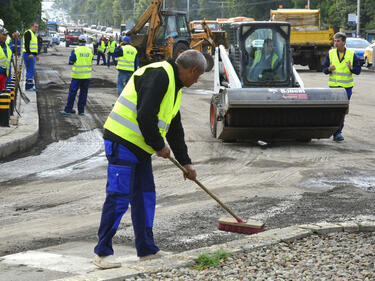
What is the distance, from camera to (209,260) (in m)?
5.62

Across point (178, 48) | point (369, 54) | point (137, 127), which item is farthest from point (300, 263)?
point (369, 54)

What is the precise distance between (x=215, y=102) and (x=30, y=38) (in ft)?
26.3

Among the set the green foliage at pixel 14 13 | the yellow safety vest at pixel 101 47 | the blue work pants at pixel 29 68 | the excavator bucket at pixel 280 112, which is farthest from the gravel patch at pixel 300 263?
the yellow safety vest at pixel 101 47

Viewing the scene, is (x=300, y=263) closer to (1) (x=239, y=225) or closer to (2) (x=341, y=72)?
(1) (x=239, y=225)

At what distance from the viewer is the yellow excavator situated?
96.8 feet

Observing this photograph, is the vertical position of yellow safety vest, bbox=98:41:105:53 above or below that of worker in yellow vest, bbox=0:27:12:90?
below

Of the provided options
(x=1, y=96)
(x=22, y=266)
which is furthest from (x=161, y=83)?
(x=1, y=96)

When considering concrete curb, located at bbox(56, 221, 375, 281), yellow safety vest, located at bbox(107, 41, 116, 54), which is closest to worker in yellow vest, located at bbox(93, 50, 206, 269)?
concrete curb, located at bbox(56, 221, 375, 281)

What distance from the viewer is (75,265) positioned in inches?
237

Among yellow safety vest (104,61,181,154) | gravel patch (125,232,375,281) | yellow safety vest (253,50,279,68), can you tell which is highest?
yellow safety vest (104,61,181,154)

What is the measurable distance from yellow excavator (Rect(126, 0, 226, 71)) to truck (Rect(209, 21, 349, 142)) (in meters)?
15.0

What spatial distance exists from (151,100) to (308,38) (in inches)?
1138

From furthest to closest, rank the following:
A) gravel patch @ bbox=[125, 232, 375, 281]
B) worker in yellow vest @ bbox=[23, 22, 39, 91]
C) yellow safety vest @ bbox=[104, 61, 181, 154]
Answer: worker in yellow vest @ bbox=[23, 22, 39, 91] → yellow safety vest @ bbox=[104, 61, 181, 154] → gravel patch @ bbox=[125, 232, 375, 281]

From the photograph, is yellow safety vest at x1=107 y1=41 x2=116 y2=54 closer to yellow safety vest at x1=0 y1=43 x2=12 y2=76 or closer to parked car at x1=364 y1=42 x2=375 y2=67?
parked car at x1=364 y1=42 x2=375 y2=67
